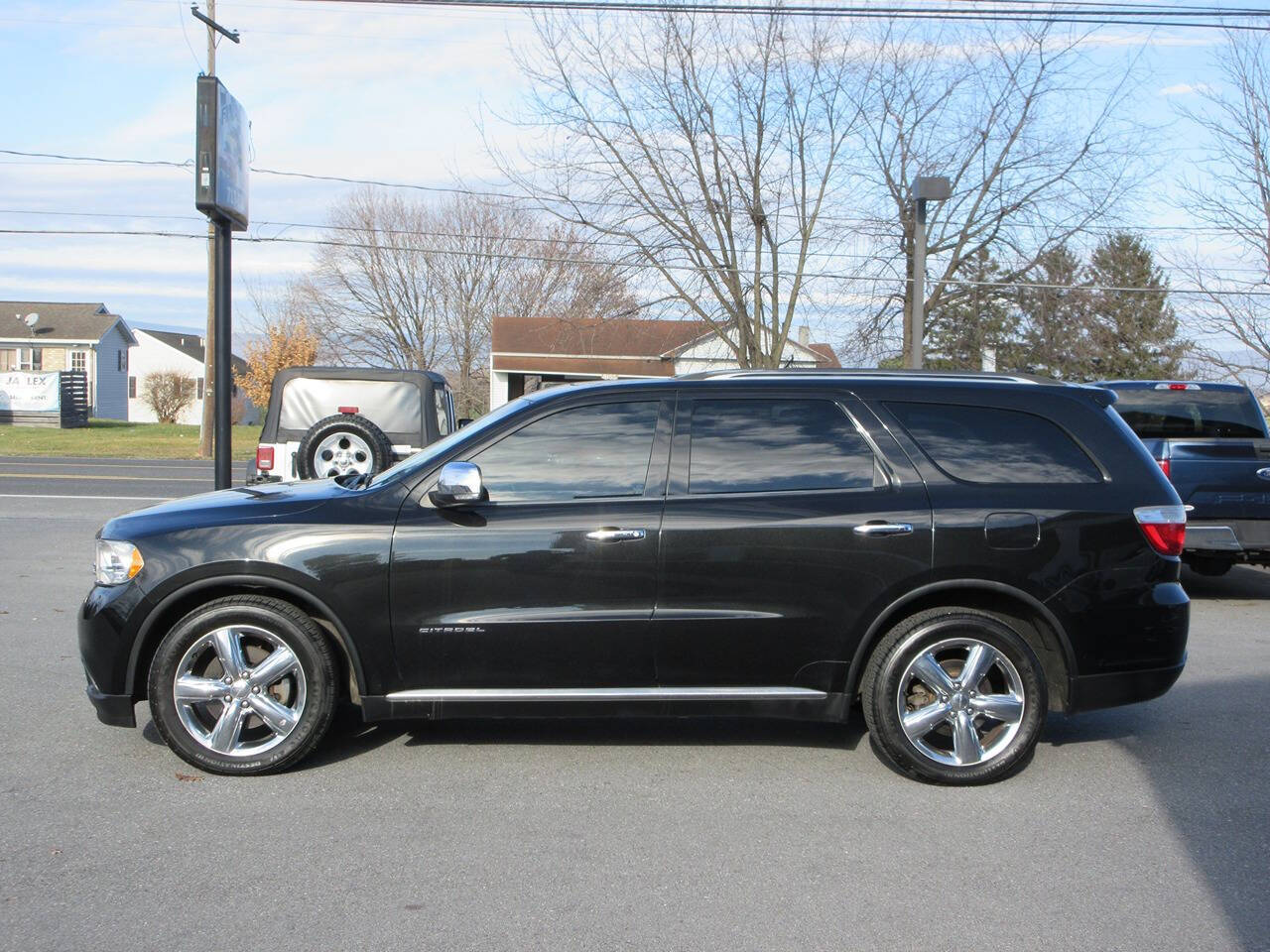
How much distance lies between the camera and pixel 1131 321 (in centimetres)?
3569

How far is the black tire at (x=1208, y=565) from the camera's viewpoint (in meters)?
11.0

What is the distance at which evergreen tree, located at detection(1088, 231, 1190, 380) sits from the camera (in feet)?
101

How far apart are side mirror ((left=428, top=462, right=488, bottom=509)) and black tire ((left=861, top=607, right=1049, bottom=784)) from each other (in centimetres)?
193

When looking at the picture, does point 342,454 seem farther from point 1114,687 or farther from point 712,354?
point 712,354

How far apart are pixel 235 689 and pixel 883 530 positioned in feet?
9.64

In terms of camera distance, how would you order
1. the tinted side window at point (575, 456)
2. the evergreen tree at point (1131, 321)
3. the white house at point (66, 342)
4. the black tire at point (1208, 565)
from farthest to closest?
the white house at point (66, 342) < the evergreen tree at point (1131, 321) < the black tire at point (1208, 565) < the tinted side window at point (575, 456)

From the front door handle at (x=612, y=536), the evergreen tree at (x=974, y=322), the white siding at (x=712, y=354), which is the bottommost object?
the front door handle at (x=612, y=536)

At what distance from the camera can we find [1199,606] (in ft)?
32.6

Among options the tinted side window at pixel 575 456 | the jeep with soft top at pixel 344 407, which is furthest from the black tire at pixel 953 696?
the jeep with soft top at pixel 344 407

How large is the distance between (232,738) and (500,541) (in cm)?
148

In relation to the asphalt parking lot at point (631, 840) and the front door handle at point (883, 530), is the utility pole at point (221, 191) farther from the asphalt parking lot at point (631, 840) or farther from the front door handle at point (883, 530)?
the front door handle at point (883, 530)

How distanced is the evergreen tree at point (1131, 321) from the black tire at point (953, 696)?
2658 centimetres

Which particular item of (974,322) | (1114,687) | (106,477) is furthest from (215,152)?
(974,322)

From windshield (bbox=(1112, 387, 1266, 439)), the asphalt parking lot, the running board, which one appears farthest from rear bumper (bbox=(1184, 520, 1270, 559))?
the running board
